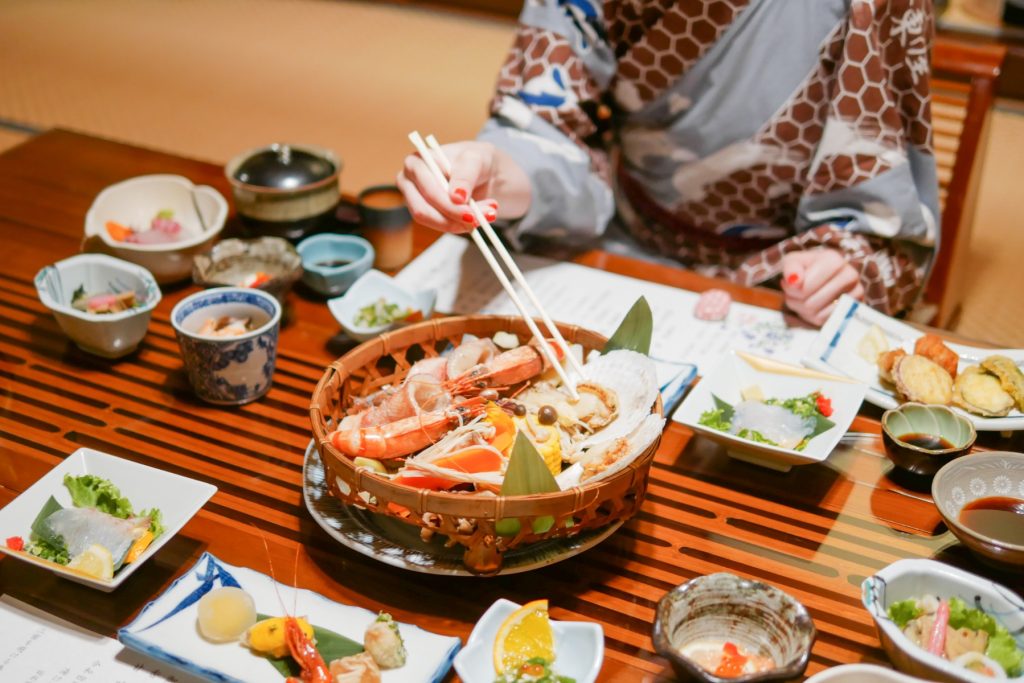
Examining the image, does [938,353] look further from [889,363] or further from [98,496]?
[98,496]

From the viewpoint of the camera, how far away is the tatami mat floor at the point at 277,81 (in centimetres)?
424

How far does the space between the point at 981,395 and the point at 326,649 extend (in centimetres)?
110

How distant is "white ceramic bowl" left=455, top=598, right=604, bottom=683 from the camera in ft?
3.35

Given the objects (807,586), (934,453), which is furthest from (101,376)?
(934,453)

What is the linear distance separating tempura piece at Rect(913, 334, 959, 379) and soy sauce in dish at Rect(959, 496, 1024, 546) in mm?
329

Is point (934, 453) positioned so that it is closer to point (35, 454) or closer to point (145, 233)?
point (35, 454)

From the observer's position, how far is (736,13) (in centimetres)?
195

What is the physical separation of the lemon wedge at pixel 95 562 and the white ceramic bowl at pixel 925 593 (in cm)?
92

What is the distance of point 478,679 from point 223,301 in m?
0.92

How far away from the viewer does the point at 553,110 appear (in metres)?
2.03

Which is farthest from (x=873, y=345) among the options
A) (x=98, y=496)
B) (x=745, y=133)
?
(x=98, y=496)

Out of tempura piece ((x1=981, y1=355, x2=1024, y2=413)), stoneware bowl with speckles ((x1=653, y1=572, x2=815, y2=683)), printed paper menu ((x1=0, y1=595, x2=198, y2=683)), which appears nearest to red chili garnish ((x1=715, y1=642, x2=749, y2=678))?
stoneware bowl with speckles ((x1=653, y1=572, x2=815, y2=683))

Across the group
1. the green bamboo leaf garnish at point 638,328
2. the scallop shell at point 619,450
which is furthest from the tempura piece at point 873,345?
the scallop shell at point 619,450

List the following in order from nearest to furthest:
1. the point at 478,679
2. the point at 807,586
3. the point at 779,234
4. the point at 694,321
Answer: the point at 478,679 < the point at 807,586 < the point at 694,321 < the point at 779,234
